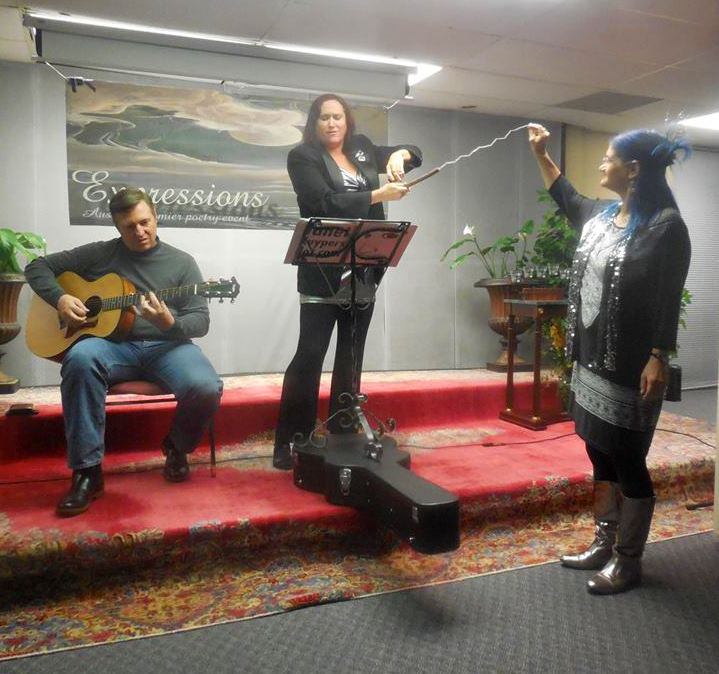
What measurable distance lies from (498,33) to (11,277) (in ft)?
9.29

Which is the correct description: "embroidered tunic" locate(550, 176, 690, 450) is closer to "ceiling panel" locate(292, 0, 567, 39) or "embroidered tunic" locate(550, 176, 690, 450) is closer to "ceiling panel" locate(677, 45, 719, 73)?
"ceiling panel" locate(292, 0, 567, 39)

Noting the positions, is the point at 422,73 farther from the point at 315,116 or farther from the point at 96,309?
the point at 96,309

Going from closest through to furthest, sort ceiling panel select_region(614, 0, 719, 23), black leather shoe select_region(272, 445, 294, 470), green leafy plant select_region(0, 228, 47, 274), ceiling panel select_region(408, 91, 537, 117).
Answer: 1. black leather shoe select_region(272, 445, 294, 470)
2. ceiling panel select_region(614, 0, 719, 23)
3. green leafy plant select_region(0, 228, 47, 274)
4. ceiling panel select_region(408, 91, 537, 117)

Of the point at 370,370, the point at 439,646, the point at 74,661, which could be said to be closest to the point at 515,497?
the point at 439,646

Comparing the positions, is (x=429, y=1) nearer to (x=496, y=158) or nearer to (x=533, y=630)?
(x=496, y=158)

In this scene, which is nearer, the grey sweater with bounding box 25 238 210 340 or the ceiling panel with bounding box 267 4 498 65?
the grey sweater with bounding box 25 238 210 340

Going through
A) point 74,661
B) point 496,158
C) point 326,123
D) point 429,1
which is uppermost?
point 429,1

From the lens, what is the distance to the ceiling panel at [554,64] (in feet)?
11.5

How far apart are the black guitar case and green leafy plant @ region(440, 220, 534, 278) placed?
239cm

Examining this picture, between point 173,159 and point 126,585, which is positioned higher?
point 173,159

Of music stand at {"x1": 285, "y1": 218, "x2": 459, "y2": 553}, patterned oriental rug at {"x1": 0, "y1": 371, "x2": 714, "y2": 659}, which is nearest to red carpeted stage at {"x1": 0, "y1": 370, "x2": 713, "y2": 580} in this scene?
patterned oriental rug at {"x1": 0, "y1": 371, "x2": 714, "y2": 659}

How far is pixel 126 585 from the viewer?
6.82 feet

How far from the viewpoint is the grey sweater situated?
2.53 metres

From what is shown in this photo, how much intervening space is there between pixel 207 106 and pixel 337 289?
2183mm
